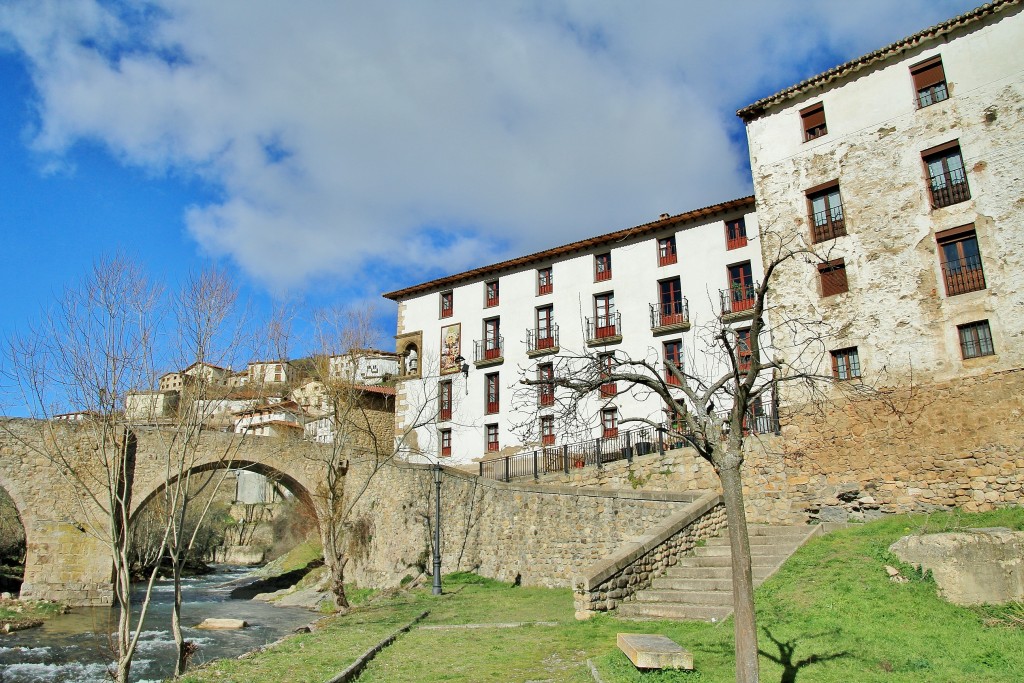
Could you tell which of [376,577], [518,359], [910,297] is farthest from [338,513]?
[910,297]

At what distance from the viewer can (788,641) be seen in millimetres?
8633

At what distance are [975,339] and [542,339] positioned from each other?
57.9 ft

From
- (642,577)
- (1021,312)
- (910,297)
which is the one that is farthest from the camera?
(910,297)

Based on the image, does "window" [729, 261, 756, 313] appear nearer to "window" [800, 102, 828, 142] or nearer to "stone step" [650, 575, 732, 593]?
"window" [800, 102, 828, 142]

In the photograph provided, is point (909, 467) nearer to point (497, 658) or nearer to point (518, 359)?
point (497, 658)

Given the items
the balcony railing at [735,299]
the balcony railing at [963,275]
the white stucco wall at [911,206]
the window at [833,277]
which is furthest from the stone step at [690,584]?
the balcony railing at [735,299]

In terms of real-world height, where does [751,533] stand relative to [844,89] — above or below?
below

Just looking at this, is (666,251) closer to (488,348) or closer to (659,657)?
(488,348)

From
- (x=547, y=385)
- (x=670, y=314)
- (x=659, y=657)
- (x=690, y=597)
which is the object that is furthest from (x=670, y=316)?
(x=659, y=657)

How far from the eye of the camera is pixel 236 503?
194 feet

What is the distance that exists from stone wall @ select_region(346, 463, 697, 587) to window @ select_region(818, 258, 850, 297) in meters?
7.00

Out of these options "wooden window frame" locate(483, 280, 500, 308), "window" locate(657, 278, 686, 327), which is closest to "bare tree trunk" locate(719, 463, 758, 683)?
"window" locate(657, 278, 686, 327)

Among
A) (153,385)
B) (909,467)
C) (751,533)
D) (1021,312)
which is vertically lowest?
(751,533)

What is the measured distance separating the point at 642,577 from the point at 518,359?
1849 centimetres
